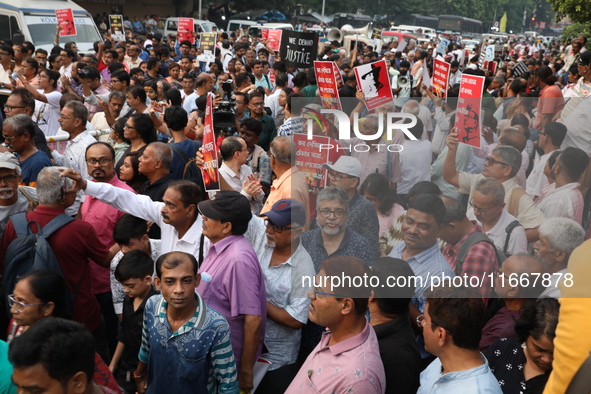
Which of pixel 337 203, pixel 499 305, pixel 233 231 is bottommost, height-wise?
pixel 499 305

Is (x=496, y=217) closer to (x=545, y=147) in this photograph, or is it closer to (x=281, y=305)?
(x=545, y=147)

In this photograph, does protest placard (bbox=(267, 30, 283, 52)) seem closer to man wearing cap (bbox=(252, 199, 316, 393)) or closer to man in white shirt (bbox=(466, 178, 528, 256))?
man wearing cap (bbox=(252, 199, 316, 393))

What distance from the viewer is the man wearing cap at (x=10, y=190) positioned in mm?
4086

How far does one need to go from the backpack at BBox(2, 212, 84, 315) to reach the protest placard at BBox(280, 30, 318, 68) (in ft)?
23.8

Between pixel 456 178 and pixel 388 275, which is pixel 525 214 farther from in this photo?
pixel 388 275

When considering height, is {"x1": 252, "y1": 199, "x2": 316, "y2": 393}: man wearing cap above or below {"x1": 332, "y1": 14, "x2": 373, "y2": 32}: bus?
above

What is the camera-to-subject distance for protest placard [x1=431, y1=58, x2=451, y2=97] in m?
6.79

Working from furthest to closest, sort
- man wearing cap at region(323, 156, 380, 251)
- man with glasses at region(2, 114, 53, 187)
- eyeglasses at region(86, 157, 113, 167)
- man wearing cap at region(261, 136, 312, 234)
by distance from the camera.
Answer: man with glasses at region(2, 114, 53, 187) < eyeglasses at region(86, 157, 113, 167) < man wearing cap at region(261, 136, 312, 234) < man wearing cap at region(323, 156, 380, 251)

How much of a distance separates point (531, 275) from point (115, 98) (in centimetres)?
550

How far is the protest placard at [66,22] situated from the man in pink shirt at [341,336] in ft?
41.8

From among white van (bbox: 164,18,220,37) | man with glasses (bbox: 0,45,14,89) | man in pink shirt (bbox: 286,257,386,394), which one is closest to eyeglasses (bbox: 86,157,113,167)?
man in pink shirt (bbox: 286,257,386,394)

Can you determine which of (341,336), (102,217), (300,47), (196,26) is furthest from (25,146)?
(196,26)

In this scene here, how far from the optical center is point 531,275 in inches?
104

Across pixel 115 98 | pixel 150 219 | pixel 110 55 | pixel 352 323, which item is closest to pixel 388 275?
pixel 352 323
